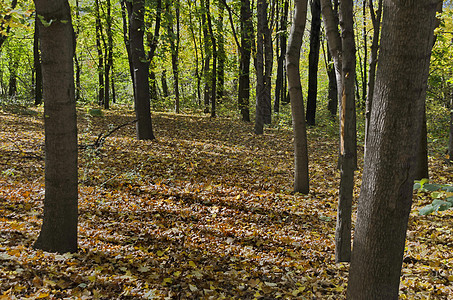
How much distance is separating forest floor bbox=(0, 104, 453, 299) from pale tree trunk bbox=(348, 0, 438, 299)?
154 cm

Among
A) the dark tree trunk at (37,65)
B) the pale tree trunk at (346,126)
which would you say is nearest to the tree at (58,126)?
the pale tree trunk at (346,126)

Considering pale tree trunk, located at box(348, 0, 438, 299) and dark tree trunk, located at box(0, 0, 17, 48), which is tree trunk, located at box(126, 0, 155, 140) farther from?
pale tree trunk, located at box(348, 0, 438, 299)

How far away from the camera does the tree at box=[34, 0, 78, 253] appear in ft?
11.3

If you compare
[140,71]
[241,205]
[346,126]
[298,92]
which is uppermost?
[140,71]

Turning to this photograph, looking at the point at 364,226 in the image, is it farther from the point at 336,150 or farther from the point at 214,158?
the point at 336,150

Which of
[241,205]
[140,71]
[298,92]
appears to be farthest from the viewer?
[140,71]

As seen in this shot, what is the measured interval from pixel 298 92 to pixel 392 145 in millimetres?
4883

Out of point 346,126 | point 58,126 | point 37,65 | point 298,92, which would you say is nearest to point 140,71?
point 298,92

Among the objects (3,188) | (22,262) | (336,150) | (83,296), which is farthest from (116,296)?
(336,150)

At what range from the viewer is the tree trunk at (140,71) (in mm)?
10367

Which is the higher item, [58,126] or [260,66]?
[260,66]

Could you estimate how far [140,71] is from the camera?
1082 centimetres

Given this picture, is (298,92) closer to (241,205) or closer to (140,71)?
(241,205)

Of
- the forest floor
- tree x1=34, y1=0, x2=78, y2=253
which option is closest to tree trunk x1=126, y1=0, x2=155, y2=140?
the forest floor
